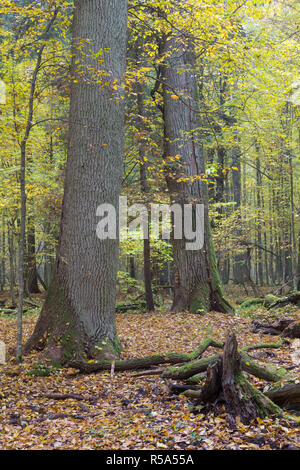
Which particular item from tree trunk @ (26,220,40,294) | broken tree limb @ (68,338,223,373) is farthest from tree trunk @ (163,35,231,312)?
tree trunk @ (26,220,40,294)

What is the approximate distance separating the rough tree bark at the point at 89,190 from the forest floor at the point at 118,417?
2.18 ft

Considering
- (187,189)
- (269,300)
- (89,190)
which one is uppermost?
(187,189)

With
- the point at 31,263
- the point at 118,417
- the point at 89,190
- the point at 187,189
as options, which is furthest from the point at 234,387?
the point at 31,263

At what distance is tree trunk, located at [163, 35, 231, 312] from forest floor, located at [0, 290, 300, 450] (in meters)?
3.32

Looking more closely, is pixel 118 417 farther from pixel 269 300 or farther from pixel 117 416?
pixel 269 300

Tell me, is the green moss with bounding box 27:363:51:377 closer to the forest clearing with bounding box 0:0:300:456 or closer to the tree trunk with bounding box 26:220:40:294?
the forest clearing with bounding box 0:0:300:456

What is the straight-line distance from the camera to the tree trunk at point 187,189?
34.8ft

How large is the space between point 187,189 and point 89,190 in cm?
483

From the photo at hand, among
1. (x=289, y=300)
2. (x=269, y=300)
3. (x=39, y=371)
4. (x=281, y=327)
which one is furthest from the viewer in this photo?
(x=269, y=300)

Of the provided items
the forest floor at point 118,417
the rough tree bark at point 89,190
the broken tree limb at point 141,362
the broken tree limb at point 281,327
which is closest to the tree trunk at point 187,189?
the broken tree limb at point 281,327

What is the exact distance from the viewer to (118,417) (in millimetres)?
4359

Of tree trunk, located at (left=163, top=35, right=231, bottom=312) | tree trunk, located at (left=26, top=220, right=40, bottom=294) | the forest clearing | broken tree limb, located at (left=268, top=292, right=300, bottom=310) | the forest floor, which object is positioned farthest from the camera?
tree trunk, located at (left=26, top=220, right=40, bottom=294)

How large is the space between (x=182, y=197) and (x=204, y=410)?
23.3 ft

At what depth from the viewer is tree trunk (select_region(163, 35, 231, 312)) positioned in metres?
10.6
